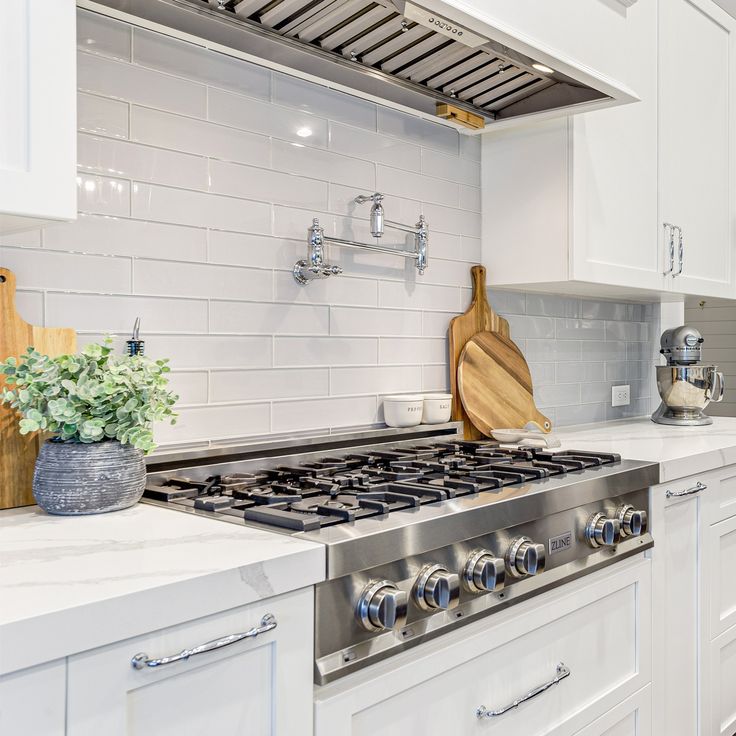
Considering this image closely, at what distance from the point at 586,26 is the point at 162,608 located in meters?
1.84

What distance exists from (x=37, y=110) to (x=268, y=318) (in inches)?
32.7

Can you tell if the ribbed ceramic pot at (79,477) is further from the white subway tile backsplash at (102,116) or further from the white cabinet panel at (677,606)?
the white cabinet panel at (677,606)

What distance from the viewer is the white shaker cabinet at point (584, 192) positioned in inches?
89.6

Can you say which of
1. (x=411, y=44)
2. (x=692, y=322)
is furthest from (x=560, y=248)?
(x=692, y=322)

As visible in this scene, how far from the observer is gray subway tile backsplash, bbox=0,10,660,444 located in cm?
154

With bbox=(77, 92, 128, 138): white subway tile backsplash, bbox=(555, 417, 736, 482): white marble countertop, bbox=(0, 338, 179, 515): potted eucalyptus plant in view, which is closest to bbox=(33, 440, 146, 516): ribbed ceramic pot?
bbox=(0, 338, 179, 515): potted eucalyptus plant

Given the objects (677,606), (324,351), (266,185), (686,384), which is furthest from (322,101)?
(686,384)

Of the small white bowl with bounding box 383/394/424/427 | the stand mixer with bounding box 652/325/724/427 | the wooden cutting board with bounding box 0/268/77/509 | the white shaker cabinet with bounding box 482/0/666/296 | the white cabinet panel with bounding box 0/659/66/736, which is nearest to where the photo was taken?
the white cabinet panel with bounding box 0/659/66/736

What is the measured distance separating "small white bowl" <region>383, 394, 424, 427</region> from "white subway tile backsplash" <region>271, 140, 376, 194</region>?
572 mm

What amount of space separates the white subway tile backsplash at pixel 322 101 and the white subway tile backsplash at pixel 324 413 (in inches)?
28.4

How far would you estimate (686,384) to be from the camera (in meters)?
2.90

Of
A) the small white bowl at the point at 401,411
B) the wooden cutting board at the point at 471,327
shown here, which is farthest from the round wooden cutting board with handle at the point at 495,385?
the small white bowl at the point at 401,411

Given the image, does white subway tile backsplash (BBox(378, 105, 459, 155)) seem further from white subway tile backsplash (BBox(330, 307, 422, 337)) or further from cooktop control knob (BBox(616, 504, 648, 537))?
cooktop control knob (BBox(616, 504, 648, 537))

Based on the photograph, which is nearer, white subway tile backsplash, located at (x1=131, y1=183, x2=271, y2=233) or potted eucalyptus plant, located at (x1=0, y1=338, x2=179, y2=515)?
potted eucalyptus plant, located at (x1=0, y1=338, x2=179, y2=515)
